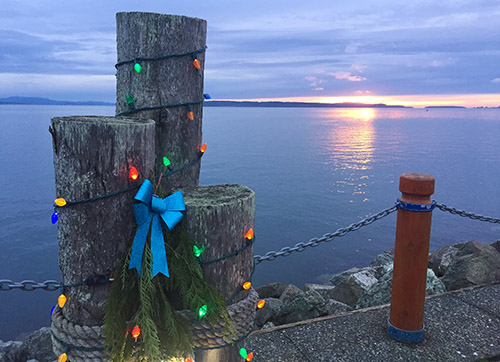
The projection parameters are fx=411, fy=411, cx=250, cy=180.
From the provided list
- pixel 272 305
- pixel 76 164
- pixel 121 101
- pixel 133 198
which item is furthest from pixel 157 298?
pixel 272 305

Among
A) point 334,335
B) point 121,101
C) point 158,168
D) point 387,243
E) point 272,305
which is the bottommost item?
point 387,243

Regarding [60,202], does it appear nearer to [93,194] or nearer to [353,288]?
[93,194]

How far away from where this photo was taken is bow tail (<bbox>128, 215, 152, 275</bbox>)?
2146mm

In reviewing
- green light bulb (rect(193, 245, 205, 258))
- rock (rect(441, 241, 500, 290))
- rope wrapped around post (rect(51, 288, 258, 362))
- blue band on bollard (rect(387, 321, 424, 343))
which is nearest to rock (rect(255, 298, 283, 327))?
rock (rect(441, 241, 500, 290))

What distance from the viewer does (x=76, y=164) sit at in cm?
206

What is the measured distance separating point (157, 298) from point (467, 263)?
185 inches

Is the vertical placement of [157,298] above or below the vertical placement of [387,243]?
above

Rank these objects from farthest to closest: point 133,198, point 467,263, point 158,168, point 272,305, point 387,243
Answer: point 387,243 → point 272,305 → point 467,263 → point 158,168 → point 133,198

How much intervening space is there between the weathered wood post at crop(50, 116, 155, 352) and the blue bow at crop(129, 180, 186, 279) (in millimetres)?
66

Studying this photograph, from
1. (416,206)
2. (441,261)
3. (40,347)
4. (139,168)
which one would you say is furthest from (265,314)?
(139,168)

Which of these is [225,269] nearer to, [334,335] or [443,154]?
[334,335]

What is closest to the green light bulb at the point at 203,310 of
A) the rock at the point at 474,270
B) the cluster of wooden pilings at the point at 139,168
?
the cluster of wooden pilings at the point at 139,168

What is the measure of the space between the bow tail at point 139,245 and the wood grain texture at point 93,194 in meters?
0.07

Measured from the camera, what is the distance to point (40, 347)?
6754 mm
